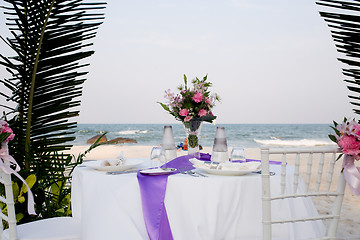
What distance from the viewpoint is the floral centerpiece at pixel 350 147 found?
58.1 inches

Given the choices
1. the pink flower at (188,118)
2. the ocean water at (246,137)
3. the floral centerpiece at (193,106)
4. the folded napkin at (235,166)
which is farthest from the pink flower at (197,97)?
the ocean water at (246,137)

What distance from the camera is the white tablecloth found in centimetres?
163

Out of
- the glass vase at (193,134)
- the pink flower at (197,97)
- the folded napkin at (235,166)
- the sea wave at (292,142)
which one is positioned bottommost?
the sea wave at (292,142)

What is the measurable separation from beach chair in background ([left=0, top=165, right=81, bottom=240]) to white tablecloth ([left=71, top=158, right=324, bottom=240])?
0.63 ft

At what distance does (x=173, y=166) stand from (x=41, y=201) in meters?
1.71

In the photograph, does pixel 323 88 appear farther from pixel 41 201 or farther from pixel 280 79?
pixel 41 201

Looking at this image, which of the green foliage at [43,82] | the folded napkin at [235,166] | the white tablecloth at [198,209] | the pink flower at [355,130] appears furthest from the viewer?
the green foliage at [43,82]

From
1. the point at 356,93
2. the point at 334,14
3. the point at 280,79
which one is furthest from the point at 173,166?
the point at 280,79

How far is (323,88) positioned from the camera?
18703 mm

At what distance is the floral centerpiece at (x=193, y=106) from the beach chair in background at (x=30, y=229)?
90 cm

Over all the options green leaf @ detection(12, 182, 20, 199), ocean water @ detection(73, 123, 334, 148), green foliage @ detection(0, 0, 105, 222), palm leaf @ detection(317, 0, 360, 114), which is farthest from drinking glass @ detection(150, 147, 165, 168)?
ocean water @ detection(73, 123, 334, 148)

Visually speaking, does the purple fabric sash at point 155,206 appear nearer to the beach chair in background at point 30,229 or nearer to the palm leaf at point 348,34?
the beach chair in background at point 30,229

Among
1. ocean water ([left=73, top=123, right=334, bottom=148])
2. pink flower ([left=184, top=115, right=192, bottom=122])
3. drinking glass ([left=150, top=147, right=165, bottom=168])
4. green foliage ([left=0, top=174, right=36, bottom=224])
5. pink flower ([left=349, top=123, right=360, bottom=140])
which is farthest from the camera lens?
ocean water ([left=73, top=123, right=334, bottom=148])

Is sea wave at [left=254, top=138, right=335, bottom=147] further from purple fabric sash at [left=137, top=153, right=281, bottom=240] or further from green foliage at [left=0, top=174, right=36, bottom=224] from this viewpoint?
purple fabric sash at [left=137, top=153, right=281, bottom=240]
